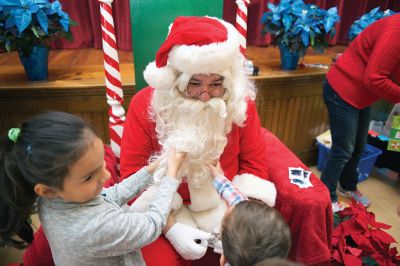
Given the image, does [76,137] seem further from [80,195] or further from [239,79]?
[239,79]

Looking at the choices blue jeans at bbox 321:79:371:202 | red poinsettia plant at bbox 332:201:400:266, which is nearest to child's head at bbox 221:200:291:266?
red poinsettia plant at bbox 332:201:400:266

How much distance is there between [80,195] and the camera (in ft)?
2.86

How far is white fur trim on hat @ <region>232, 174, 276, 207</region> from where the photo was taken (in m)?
1.38

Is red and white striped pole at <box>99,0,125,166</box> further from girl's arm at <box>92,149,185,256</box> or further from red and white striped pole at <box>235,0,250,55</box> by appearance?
girl's arm at <box>92,149,185,256</box>

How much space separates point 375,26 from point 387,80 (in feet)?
1.11

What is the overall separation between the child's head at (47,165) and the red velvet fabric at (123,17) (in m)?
2.46

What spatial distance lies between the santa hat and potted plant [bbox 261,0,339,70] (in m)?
1.25

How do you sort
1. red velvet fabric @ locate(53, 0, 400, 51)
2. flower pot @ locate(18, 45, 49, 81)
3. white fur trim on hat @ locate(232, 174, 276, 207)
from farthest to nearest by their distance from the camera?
red velvet fabric @ locate(53, 0, 400, 51), flower pot @ locate(18, 45, 49, 81), white fur trim on hat @ locate(232, 174, 276, 207)

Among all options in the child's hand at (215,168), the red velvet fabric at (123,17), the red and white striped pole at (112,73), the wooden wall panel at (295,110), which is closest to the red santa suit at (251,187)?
the child's hand at (215,168)

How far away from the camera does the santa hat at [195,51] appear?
117cm

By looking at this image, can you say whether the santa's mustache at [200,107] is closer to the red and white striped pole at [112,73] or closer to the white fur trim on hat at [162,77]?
the white fur trim on hat at [162,77]

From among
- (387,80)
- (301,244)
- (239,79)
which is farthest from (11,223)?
(387,80)

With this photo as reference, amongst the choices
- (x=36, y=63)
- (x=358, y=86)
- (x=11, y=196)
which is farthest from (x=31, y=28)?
(x=358, y=86)

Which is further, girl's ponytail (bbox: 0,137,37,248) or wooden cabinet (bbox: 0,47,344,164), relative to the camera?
wooden cabinet (bbox: 0,47,344,164)
